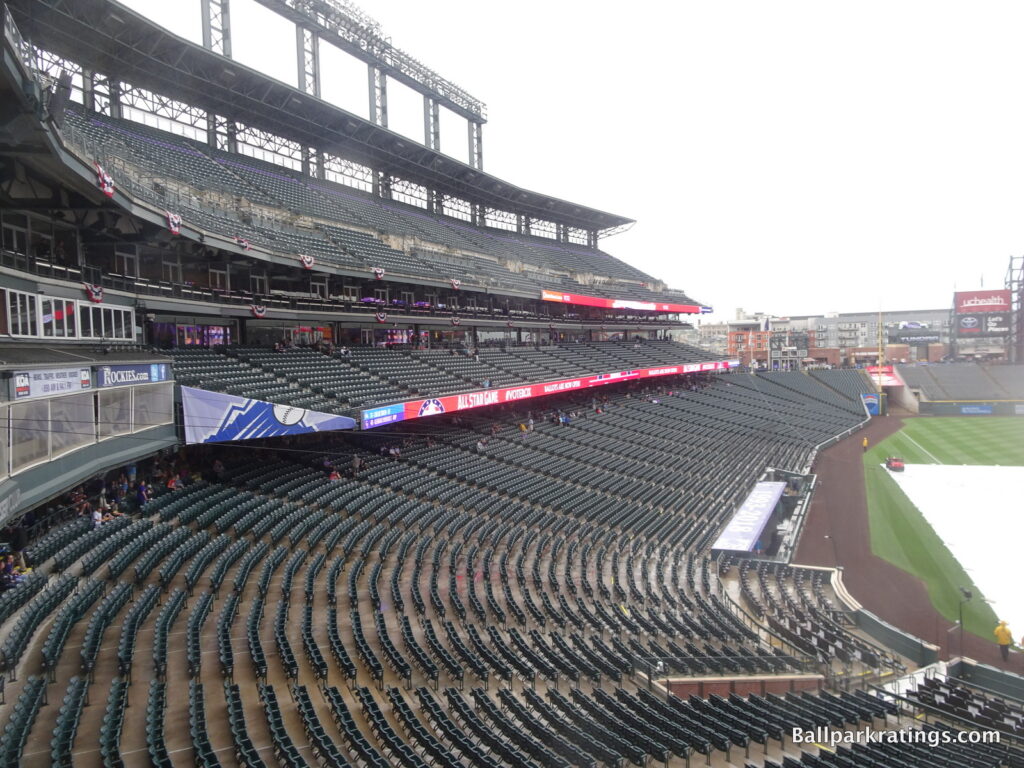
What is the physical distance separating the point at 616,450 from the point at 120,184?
19598mm

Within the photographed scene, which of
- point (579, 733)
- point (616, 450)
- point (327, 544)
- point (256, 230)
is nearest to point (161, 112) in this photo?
point (256, 230)

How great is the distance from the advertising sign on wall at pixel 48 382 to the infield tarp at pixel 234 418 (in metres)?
3.25

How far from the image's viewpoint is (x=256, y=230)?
69.6 ft

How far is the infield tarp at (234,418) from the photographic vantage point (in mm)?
13742

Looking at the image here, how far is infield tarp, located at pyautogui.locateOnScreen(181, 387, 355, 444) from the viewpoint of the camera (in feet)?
45.1

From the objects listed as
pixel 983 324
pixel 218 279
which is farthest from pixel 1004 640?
pixel 983 324

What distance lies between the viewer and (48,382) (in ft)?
29.7

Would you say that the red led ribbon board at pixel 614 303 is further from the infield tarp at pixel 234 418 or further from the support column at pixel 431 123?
the infield tarp at pixel 234 418

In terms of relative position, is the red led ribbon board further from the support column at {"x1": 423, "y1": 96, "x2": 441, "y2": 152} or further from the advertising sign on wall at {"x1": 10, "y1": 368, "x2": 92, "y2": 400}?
the advertising sign on wall at {"x1": 10, "y1": 368, "x2": 92, "y2": 400}

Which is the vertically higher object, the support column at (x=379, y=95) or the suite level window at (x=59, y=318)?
the support column at (x=379, y=95)

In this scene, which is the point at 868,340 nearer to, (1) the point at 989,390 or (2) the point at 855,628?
(1) the point at 989,390

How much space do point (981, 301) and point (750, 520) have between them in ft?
184

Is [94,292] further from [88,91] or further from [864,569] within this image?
[864,569]

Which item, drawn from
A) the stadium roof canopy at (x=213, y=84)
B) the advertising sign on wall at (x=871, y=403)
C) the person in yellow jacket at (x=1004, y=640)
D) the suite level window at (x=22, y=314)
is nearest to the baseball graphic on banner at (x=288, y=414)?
the suite level window at (x=22, y=314)
